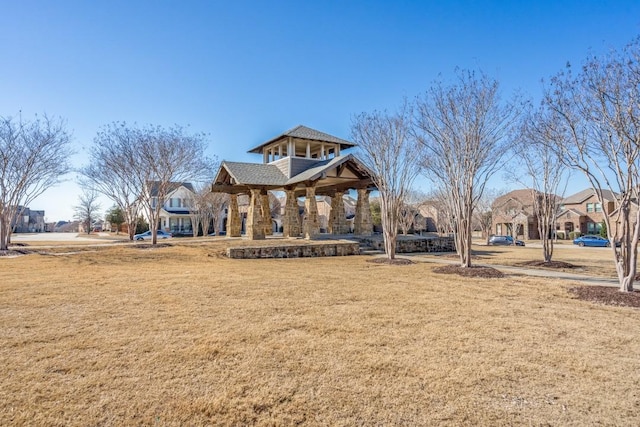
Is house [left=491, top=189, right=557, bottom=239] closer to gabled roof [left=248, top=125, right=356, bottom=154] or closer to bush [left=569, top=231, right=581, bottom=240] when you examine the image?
bush [left=569, top=231, right=581, bottom=240]

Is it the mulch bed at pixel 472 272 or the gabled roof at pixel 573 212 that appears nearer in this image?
the mulch bed at pixel 472 272

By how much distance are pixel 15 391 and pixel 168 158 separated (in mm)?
19542

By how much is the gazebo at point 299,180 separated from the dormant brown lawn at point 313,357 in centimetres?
1212

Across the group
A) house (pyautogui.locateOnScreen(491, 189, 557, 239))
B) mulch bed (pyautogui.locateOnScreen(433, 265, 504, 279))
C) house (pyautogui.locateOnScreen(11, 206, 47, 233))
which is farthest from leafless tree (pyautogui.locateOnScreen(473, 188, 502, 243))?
house (pyautogui.locateOnScreen(11, 206, 47, 233))

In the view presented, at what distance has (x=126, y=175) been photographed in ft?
77.4

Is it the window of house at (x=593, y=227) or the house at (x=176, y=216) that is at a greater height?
the house at (x=176, y=216)

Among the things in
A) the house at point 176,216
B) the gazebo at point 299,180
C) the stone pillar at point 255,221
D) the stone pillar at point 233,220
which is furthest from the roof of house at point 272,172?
the house at point 176,216

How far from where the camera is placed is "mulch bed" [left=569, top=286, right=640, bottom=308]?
275 inches

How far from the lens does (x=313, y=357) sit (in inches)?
164

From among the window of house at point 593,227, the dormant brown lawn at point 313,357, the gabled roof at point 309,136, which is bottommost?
the dormant brown lawn at point 313,357

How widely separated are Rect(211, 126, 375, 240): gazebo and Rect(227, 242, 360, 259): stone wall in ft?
7.22

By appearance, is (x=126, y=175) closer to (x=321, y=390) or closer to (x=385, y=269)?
(x=385, y=269)

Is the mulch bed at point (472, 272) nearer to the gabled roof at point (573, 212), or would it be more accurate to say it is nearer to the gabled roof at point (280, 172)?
the gabled roof at point (280, 172)

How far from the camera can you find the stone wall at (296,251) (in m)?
15.5
